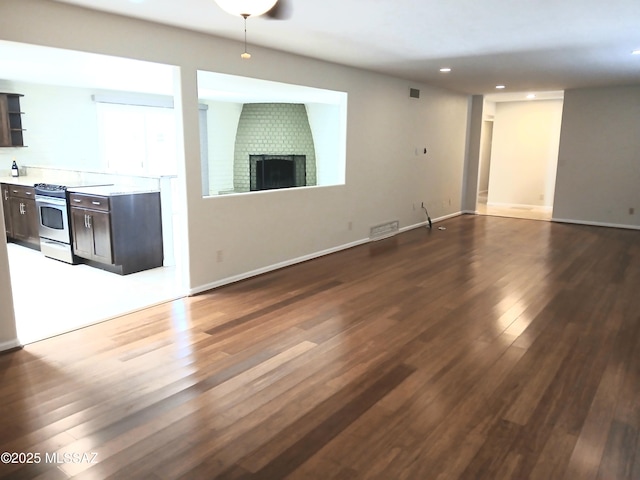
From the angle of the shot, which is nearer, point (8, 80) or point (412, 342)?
point (412, 342)

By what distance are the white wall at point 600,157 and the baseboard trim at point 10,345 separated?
898 cm

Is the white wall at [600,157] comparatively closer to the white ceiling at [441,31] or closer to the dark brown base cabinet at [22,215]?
the white ceiling at [441,31]

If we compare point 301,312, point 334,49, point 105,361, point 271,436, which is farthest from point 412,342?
point 334,49

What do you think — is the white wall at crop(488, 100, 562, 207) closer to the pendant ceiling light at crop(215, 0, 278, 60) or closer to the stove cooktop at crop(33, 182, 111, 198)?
the stove cooktop at crop(33, 182, 111, 198)

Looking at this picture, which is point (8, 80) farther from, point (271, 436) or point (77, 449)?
point (271, 436)

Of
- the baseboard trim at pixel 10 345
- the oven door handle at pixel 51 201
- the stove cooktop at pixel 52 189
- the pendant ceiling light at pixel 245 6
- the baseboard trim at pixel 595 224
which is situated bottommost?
the baseboard trim at pixel 10 345

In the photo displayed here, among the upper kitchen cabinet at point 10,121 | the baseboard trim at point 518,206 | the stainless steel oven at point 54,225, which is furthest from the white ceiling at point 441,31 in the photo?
the baseboard trim at point 518,206

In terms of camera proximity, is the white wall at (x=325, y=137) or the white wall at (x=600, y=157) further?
the white wall at (x=600, y=157)

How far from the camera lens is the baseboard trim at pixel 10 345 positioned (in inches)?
125

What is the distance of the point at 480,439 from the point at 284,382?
3.79 ft

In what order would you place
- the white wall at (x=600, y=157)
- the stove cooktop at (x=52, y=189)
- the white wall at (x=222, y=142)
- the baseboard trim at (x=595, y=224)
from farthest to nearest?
the white wall at (x=222, y=142) < the baseboard trim at (x=595, y=224) < the white wall at (x=600, y=157) < the stove cooktop at (x=52, y=189)

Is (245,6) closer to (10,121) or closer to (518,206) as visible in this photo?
(10,121)

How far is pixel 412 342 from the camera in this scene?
3.42 meters

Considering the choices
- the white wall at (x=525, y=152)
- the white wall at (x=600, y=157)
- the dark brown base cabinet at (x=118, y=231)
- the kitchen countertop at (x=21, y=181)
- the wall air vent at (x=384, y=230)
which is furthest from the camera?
the white wall at (x=525, y=152)
